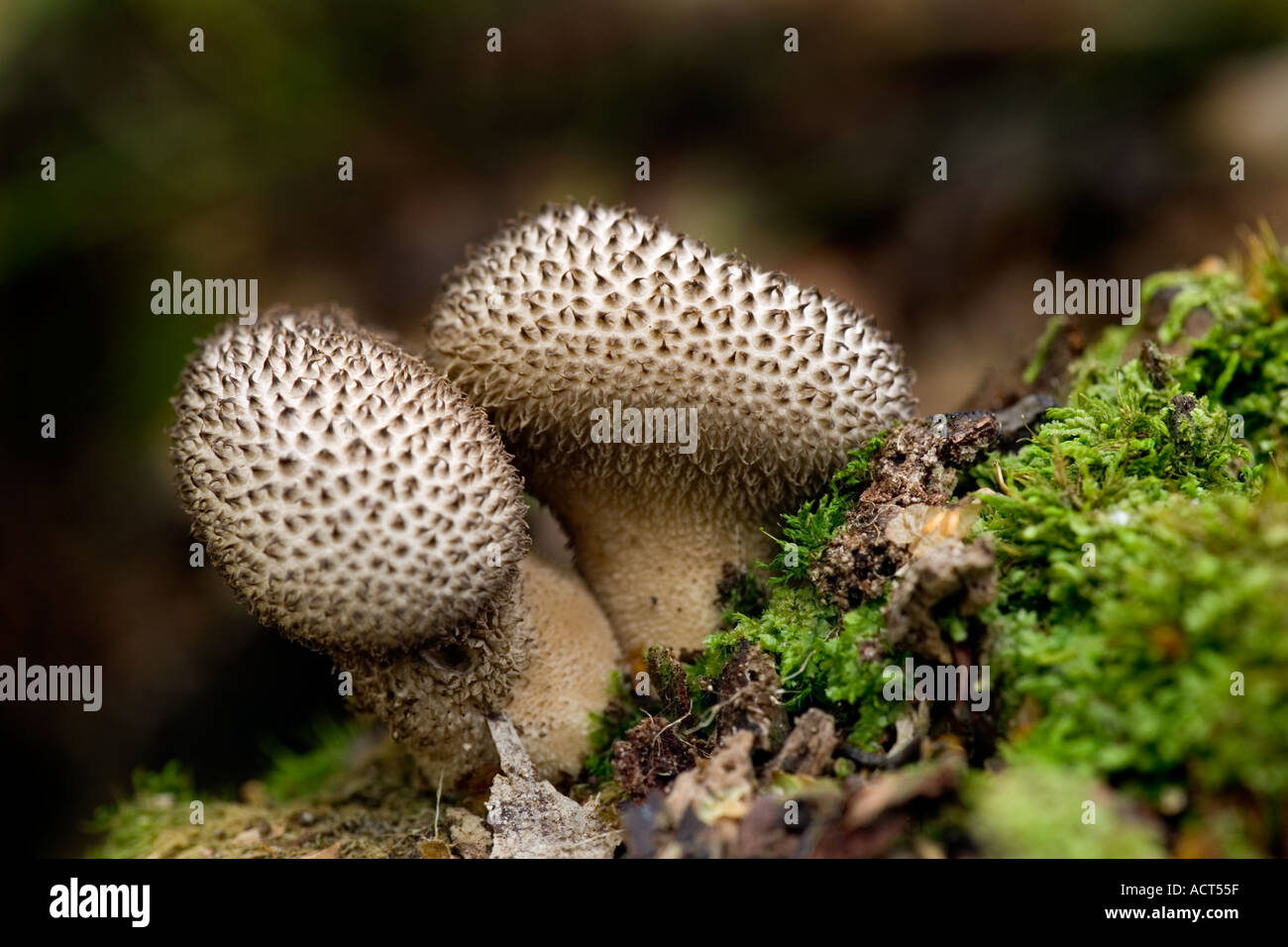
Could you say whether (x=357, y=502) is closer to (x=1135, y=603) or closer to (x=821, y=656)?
(x=821, y=656)

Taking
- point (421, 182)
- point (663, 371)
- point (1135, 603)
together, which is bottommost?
point (1135, 603)

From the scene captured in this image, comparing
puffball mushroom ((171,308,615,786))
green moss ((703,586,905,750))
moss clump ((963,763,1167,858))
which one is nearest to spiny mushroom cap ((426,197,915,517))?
puffball mushroom ((171,308,615,786))

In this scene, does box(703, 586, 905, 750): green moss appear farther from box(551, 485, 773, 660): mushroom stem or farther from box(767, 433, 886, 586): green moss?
box(551, 485, 773, 660): mushroom stem

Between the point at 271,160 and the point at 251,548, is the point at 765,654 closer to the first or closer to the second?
the point at 251,548

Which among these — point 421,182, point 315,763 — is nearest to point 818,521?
point 315,763

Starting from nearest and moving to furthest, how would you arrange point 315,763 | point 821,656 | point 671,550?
1. point 821,656
2. point 671,550
3. point 315,763

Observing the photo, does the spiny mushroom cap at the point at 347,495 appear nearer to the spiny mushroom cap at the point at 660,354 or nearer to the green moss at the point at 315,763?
the spiny mushroom cap at the point at 660,354
